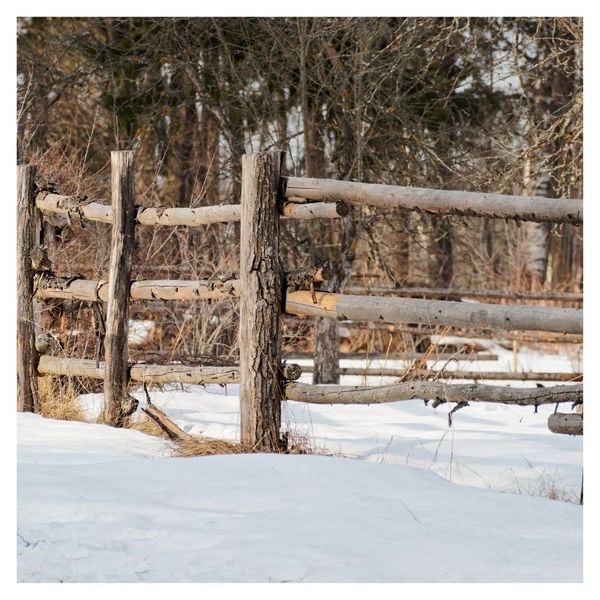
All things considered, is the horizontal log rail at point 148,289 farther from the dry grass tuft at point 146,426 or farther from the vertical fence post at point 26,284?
the dry grass tuft at point 146,426

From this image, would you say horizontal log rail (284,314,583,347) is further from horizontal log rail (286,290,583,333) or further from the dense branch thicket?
horizontal log rail (286,290,583,333)

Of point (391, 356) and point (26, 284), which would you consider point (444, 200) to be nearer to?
point (26, 284)

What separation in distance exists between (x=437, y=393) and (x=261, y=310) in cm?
97

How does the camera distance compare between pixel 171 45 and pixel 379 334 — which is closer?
pixel 171 45

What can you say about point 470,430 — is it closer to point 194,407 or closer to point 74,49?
point 194,407

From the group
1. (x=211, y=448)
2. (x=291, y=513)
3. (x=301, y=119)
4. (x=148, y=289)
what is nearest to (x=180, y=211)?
(x=148, y=289)

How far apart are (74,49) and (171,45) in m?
1.30

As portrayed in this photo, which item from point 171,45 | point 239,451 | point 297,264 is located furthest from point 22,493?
point 171,45

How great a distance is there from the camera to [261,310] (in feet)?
15.9

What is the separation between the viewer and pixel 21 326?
654cm

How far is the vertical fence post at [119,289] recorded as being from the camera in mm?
5910

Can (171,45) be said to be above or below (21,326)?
above

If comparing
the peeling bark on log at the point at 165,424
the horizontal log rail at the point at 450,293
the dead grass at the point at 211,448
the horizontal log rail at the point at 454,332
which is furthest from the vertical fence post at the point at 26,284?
the horizontal log rail at the point at 450,293

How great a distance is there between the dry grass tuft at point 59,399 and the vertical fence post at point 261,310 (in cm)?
165
